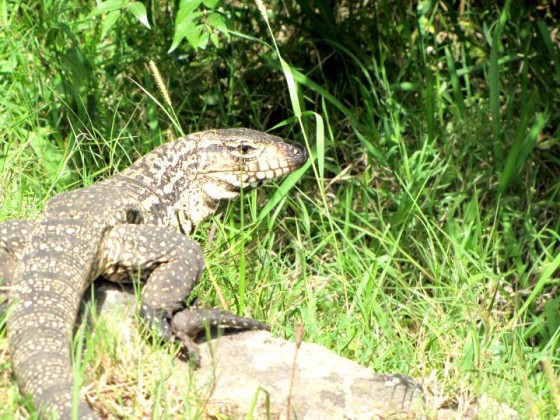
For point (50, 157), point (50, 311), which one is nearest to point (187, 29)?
point (50, 157)

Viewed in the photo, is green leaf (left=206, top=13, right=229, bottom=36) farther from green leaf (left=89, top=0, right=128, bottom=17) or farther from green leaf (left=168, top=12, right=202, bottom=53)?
green leaf (left=89, top=0, right=128, bottom=17)

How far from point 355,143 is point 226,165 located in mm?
2033

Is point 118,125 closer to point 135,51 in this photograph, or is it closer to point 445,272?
point 135,51

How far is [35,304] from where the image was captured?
4.64 m

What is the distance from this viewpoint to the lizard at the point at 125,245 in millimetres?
4441

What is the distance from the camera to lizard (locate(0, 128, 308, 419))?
14.6ft

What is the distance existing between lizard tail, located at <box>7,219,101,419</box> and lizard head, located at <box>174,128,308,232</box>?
1252 millimetres

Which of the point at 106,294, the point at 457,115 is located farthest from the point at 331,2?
the point at 106,294

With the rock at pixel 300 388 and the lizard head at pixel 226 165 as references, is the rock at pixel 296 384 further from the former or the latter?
the lizard head at pixel 226 165

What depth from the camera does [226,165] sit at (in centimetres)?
A: 639

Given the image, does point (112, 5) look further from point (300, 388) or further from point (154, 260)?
point (300, 388)

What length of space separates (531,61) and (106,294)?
443cm

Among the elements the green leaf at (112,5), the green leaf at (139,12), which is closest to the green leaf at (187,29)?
the green leaf at (139,12)

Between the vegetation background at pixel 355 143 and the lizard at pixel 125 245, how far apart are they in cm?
29
